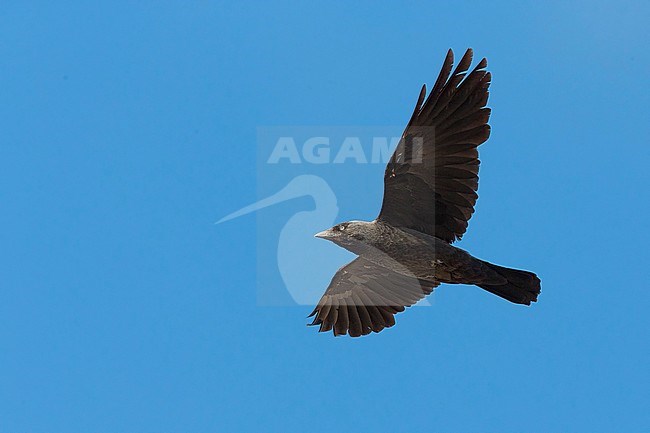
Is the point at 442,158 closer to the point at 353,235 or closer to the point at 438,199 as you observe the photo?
the point at 438,199

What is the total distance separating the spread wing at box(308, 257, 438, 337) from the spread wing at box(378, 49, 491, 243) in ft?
5.01

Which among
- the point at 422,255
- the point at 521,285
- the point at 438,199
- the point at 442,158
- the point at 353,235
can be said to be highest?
the point at 442,158

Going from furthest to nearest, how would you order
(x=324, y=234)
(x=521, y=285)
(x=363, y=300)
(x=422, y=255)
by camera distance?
(x=363, y=300) → (x=324, y=234) → (x=521, y=285) → (x=422, y=255)

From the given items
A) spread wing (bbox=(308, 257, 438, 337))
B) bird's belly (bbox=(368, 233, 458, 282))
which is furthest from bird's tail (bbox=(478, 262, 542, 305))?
spread wing (bbox=(308, 257, 438, 337))

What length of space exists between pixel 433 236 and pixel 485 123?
68.4 inches

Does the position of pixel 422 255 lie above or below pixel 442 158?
below

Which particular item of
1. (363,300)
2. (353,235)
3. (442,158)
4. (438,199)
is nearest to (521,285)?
(438,199)

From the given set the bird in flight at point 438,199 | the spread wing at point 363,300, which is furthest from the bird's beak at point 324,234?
the spread wing at point 363,300

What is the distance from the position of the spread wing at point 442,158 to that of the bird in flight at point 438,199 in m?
0.01

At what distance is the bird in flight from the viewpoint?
9867 mm

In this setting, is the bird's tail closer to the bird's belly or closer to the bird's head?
the bird's belly

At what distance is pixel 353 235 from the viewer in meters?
10.7

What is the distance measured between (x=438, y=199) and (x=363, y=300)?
8.36 feet

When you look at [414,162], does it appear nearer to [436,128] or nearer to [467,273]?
[436,128]
